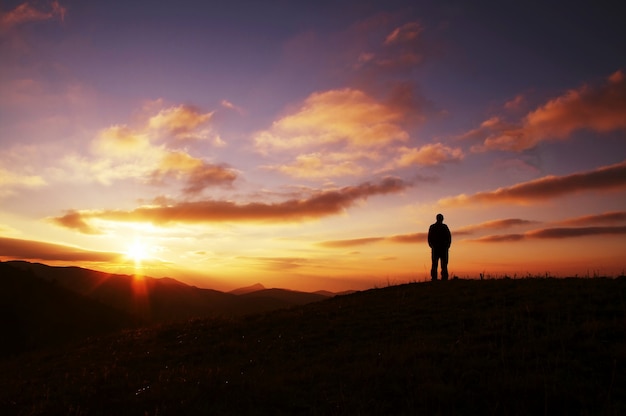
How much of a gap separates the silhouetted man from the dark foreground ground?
4.04 metres

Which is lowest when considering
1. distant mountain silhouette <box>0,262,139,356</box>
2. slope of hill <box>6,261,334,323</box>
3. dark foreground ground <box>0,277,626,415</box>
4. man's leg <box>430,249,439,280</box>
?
slope of hill <box>6,261,334,323</box>

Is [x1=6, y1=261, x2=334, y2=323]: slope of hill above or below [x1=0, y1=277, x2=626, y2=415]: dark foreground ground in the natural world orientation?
below

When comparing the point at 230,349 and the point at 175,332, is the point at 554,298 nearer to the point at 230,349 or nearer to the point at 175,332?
the point at 230,349

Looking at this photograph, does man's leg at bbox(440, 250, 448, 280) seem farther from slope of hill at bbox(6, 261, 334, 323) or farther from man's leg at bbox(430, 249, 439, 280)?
slope of hill at bbox(6, 261, 334, 323)

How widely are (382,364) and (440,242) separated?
1262cm

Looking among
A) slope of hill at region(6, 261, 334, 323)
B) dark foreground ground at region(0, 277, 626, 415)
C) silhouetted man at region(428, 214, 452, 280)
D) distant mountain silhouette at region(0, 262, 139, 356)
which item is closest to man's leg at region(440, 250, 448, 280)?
silhouetted man at region(428, 214, 452, 280)

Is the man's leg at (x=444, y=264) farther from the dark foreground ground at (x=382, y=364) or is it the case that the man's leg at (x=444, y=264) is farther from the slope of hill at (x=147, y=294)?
the slope of hill at (x=147, y=294)

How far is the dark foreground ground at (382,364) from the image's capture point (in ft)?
21.1

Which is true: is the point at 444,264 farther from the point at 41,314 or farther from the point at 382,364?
the point at 41,314

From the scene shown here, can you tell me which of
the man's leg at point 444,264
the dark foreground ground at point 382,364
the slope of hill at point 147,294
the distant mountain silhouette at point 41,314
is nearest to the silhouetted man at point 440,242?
the man's leg at point 444,264

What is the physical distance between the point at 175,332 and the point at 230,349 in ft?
18.1

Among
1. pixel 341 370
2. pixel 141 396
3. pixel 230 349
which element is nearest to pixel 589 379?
pixel 341 370

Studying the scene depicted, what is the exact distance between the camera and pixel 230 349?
12.4 meters

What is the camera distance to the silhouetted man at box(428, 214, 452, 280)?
1970cm
